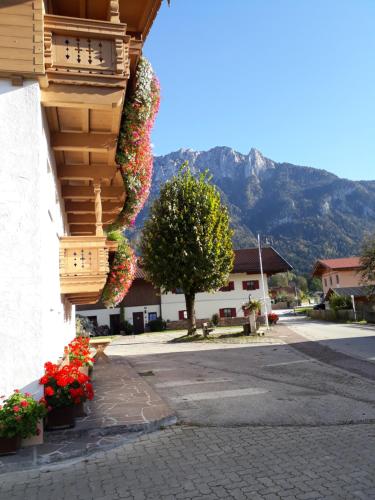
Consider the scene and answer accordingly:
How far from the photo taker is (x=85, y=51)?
24.7 feet

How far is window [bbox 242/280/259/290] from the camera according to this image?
48.5 meters

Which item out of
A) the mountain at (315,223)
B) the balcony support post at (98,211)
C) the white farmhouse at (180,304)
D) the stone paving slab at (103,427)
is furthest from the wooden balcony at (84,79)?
the mountain at (315,223)

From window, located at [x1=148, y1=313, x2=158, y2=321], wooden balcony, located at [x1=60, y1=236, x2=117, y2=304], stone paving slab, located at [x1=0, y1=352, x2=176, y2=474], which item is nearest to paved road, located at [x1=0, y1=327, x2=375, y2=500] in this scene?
stone paving slab, located at [x1=0, y1=352, x2=176, y2=474]

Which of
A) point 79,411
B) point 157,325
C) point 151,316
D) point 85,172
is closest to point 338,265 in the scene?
point 151,316

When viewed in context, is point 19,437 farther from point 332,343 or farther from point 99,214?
point 332,343

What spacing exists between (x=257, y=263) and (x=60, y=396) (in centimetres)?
4405

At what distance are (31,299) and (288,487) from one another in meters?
4.32

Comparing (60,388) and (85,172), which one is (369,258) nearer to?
(85,172)

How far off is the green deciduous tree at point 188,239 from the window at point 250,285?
1926 cm

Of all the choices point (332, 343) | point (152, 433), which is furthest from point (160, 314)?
point (152, 433)

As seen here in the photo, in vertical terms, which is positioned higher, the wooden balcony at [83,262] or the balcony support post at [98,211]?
the balcony support post at [98,211]

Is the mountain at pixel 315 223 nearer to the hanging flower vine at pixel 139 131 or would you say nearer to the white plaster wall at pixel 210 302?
the white plaster wall at pixel 210 302

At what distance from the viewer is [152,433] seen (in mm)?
6926

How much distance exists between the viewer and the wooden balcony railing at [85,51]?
7.27m
